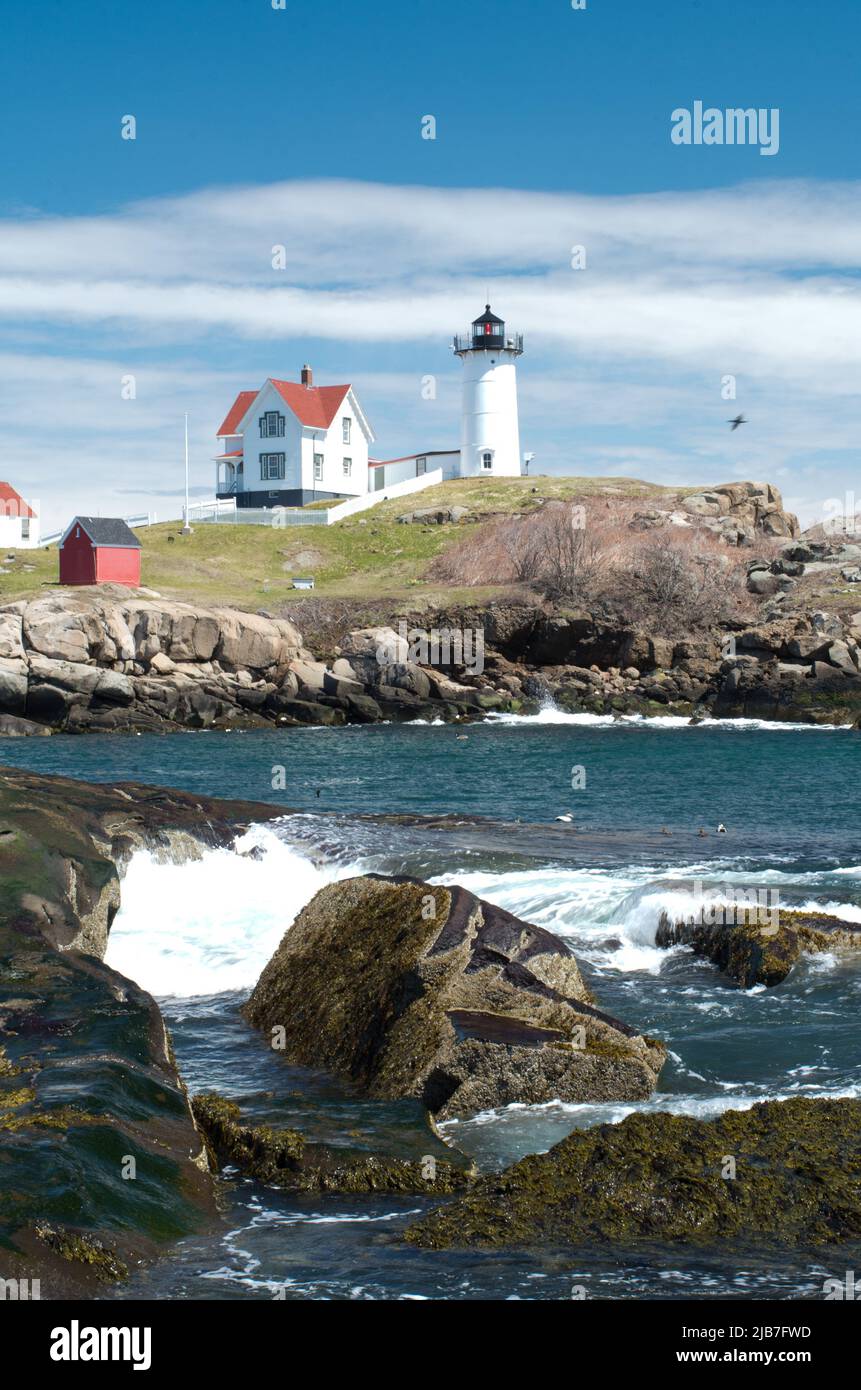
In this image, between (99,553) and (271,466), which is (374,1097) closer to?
(99,553)

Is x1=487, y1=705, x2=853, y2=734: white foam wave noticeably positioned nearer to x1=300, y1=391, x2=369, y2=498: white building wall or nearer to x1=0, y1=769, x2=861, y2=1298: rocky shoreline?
x1=0, y1=769, x2=861, y2=1298: rocky shoreline

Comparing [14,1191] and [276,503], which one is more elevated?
[276,503]

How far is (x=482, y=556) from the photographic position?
7462 centimetres

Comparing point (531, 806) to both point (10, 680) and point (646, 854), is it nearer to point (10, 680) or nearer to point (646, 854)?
point (646, 854)

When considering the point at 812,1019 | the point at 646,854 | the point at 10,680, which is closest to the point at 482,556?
the point at 10,680

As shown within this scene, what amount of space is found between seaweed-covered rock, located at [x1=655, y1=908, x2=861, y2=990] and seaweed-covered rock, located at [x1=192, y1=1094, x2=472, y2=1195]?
274 inches

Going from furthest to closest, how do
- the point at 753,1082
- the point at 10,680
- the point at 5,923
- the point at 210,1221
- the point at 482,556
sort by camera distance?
the point at 482,556 < the point at 10,680 < the point at 5,923 < the point at 753,1082 < the point at 210,1221

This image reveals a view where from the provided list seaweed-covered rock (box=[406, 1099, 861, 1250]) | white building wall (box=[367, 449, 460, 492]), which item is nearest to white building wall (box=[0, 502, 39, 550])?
white building wall (box=[367, 449, 460, 492])

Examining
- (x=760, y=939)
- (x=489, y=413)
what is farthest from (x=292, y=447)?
(x=760, y=939)

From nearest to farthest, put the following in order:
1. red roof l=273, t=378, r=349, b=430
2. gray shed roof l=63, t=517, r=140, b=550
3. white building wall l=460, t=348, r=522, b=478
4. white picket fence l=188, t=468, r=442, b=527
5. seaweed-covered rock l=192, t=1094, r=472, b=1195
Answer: seaweed-covered rock l=192, t=1094, r=472, b=1195 → gray shed roof l=63, t=517, r=140, b=550 → white picket fence l=188, t=468, r=442, b=527 → red roof l=273, t=378, r=349, b=430 → white building wall l=460, t=348, r=522, b=478

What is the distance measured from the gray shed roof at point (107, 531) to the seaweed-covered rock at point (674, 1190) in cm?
5901

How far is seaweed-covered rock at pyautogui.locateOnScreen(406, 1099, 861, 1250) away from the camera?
7.96m

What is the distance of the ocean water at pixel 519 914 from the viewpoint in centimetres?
757
